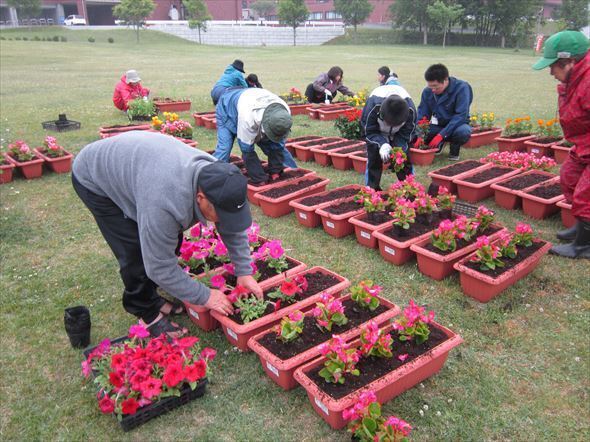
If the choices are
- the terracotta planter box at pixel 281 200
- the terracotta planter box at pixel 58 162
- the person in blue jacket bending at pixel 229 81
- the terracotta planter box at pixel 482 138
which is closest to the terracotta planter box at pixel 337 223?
the terracotta planter box at pixel 281 200

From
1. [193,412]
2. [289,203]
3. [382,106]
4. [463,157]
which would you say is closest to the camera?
[193,412]

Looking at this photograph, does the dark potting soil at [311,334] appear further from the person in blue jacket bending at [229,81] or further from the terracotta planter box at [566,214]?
the person in blue jacket bending at [229,81]

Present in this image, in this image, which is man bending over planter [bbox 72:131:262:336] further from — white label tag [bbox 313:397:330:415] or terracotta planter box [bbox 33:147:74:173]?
terracotta planter box [bbox 33:147:74:173]

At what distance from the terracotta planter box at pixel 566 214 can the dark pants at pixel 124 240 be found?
162 inches

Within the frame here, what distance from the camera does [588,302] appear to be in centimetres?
350

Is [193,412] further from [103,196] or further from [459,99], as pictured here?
[459,99]

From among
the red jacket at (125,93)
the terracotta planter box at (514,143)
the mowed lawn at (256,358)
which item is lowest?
the mowed lawn at (256,358)

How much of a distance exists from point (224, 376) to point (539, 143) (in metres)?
6.31

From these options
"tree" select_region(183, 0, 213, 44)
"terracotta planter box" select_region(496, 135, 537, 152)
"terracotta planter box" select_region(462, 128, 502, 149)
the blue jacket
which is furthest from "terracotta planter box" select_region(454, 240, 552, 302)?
"tree" select_region(183, 0, 213, 44)

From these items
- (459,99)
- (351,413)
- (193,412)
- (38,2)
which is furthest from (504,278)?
(38,2)

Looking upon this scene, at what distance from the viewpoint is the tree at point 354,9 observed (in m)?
49.4

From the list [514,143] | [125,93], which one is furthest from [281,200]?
[125,93]

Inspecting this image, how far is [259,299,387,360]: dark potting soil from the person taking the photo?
279cm

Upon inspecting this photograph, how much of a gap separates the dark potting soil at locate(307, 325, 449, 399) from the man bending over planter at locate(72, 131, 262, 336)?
797 mm
